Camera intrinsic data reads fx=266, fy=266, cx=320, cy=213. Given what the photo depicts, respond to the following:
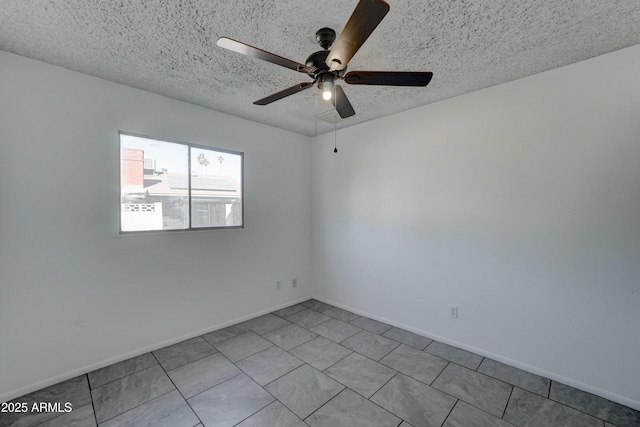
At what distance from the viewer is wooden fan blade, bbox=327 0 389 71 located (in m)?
1.10

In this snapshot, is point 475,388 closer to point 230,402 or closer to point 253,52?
point 230,402

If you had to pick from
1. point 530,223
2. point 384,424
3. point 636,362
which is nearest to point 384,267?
point 530,223

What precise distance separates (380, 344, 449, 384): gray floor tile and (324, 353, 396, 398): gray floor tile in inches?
4.9

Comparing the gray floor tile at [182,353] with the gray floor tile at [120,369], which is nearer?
the gray floor tile at [120,369]

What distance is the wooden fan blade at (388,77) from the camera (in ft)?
5.24

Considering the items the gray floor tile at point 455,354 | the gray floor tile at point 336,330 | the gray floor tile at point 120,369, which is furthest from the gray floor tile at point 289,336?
the gray floor tile at point 455,354

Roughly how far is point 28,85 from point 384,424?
3.70 metres

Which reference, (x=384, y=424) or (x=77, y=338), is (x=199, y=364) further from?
(x=384, y=424)

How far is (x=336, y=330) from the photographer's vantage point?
3217mm

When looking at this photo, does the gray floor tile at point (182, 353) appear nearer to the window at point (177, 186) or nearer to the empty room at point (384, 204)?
the empty room at point (384, 204)

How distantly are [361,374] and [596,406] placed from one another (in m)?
1.73

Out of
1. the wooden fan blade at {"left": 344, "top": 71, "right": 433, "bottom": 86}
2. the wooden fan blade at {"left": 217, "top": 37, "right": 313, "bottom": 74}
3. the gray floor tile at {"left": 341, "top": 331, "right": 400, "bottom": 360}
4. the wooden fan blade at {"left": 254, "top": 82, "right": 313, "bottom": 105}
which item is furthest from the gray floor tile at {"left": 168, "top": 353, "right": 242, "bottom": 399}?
the wooden fan blade at {"left": 344, "top": 71, "right": 433, "bottom": 86}

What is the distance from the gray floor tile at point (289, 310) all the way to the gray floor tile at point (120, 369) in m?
1.55

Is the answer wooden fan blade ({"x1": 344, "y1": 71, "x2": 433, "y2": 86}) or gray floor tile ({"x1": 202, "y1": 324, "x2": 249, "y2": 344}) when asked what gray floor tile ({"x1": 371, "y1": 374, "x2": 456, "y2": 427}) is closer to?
gray floor tile ({"x1": 202, "y1": 324, "x2": 249, "y2": 344})
